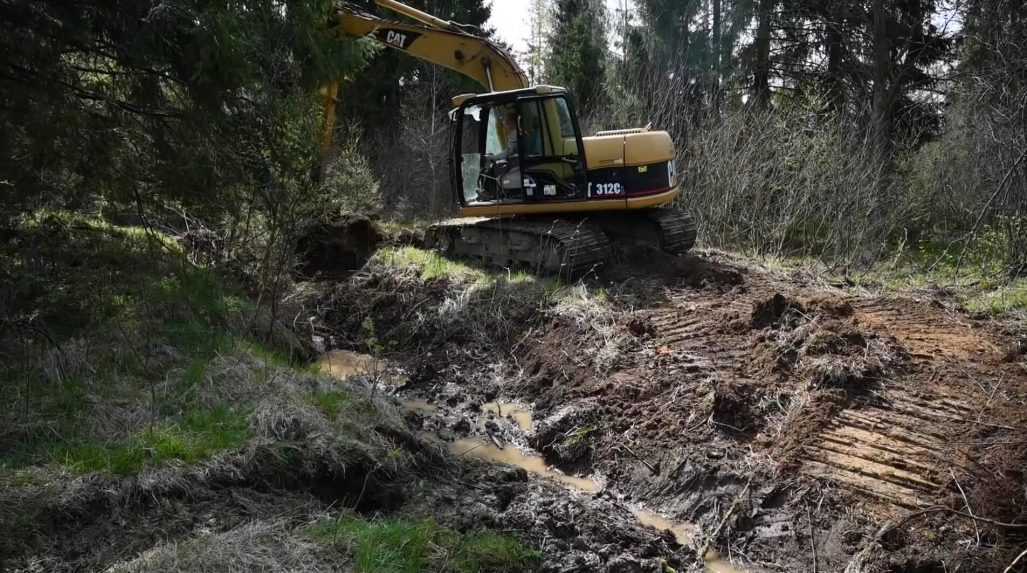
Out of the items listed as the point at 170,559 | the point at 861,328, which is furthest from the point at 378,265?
the point at 170,559

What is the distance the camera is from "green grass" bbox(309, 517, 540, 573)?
3477 millimetres

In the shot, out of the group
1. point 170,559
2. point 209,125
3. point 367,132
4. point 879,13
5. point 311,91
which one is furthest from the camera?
point 367,132

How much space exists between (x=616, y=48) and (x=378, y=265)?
13421 millimetres

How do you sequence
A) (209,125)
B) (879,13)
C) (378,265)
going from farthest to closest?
(879,13) < (378,265) < (209,125)

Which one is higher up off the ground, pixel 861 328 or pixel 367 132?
pixel 367 132

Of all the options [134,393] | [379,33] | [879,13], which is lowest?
[134,393]

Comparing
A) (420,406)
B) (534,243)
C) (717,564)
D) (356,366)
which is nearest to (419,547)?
(717,564)

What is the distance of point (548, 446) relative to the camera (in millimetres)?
5730

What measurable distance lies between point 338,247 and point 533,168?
3.28 metres

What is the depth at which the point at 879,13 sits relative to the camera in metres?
15.2

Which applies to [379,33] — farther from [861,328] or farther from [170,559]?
[170,559]

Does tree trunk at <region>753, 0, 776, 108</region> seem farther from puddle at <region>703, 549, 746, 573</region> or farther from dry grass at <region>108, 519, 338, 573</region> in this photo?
dry grass at <region>108, 519, 338, 573</region>

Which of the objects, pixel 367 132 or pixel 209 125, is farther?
pixel 367 132

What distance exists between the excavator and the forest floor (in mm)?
1979
